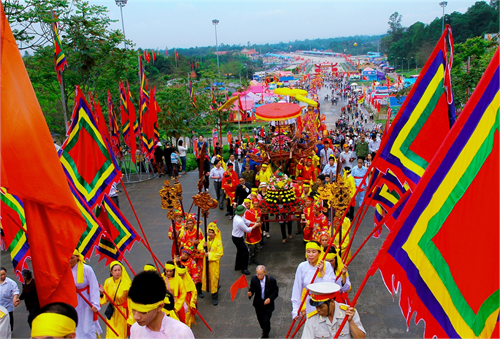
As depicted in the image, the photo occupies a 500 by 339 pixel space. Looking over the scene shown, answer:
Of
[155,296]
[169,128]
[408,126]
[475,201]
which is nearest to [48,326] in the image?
[155,296]

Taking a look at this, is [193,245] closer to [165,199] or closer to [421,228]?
[165,199]

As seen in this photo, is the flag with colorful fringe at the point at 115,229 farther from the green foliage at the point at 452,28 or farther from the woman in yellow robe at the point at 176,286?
the green foliage at the point at 452,28

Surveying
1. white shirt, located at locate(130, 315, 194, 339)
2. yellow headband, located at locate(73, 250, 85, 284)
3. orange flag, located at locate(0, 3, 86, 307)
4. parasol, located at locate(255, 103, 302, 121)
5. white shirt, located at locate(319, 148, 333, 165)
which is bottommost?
white shirt, located at locate(319, 148, 333, 165)

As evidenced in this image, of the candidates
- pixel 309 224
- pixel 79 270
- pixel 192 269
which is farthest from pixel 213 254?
pixel 309 224

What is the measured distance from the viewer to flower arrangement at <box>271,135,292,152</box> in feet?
41.7

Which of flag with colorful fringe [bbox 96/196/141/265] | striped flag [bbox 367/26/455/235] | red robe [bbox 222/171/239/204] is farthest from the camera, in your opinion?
red robe [bbox 222/171/239/204]

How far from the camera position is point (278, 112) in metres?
14.0

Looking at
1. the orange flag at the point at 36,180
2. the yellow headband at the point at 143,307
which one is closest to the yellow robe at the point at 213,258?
the orange flag at the point at 36,180

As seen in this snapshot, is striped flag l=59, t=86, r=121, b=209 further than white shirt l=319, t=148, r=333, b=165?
No

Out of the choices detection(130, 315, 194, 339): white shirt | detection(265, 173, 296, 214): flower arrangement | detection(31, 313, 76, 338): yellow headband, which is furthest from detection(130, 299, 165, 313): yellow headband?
detection(265, 173, 296, 214): flower arrangement

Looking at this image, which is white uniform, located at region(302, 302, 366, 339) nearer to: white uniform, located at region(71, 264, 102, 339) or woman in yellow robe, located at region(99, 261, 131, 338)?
woman in yellow robe, located at region(99, 261, 131, 338)

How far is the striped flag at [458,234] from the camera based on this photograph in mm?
3141

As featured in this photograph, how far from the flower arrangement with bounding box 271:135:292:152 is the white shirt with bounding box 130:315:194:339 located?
9.84 metres

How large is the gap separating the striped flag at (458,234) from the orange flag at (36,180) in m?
2.75
